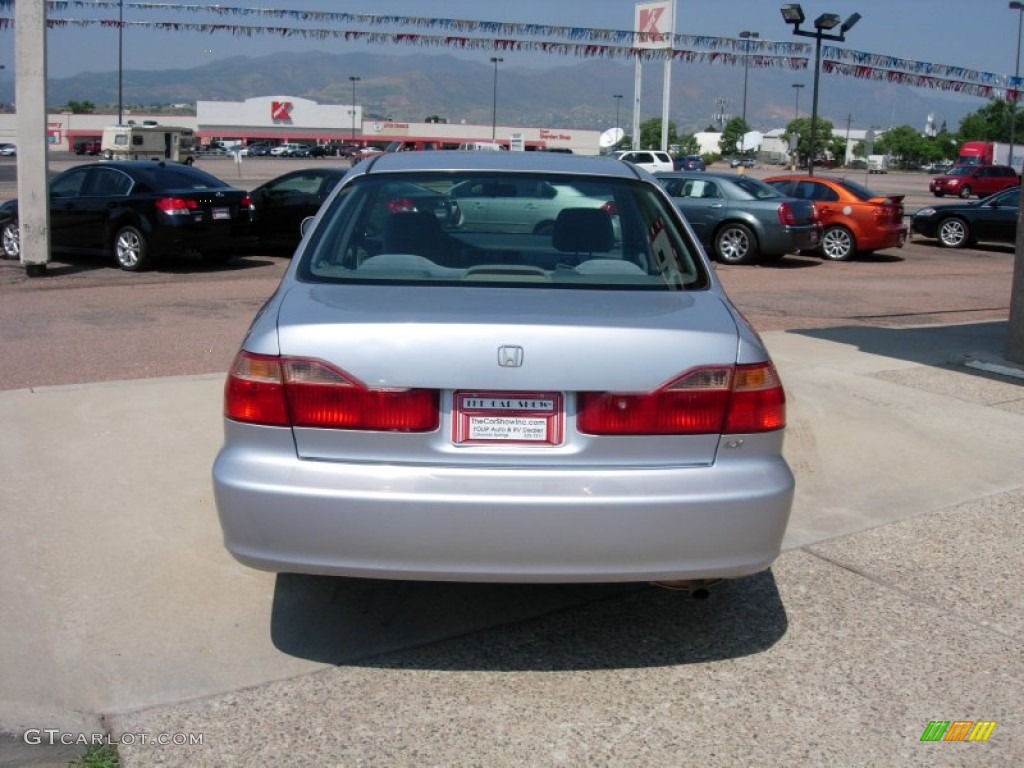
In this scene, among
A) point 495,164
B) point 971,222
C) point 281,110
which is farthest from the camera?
point 281,110

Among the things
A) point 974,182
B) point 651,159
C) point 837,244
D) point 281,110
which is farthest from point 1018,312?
point 281,110

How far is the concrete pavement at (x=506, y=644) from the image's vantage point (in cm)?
350

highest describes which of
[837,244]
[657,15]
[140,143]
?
[657,15]

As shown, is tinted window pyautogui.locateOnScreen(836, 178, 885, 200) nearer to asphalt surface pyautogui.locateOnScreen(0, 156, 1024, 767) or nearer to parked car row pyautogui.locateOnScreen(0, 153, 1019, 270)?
parked car row pyautogui.locateOnScreen(0, 153, 1019, 270)

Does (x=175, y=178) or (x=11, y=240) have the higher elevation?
(x=175, y=178)

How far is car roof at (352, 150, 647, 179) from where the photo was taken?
15.9 ft

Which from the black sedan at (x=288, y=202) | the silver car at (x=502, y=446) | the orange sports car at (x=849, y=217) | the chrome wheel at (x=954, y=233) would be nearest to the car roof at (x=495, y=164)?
the silver car at (x=502, y=446)

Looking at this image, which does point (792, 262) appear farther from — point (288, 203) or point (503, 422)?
point (503, 422)

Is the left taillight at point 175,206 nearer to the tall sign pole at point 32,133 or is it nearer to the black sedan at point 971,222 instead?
the tall sign pole at point 32,133

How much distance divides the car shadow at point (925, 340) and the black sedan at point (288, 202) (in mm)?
8614

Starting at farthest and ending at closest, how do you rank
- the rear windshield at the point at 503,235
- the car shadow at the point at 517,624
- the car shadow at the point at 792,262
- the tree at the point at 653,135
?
the tree at the point at 653,135, the car shadow at the point at 792,262, the rear windshield at the point at 503,235, the car shadow at the point at 517,624

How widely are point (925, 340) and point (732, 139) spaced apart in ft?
426

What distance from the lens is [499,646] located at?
4.12 m

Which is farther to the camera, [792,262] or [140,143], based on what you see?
[140,143]
